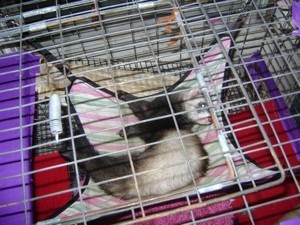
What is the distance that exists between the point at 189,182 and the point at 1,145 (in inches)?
27.0

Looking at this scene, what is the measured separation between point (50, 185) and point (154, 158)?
47 centimetres

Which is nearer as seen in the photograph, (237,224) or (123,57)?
(237,224)

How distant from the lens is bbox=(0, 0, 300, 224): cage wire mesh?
976 millimetres

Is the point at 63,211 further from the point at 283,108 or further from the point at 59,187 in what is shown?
the point at 283,108

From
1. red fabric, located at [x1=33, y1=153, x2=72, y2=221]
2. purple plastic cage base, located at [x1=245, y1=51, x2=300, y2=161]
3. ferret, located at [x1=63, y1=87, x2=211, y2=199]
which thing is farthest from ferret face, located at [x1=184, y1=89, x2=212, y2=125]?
red fabric, located at [x1=33, y1=153, x2=72, y2=221]

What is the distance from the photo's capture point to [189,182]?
113 centimetres

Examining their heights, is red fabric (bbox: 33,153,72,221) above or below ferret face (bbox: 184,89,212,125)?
below

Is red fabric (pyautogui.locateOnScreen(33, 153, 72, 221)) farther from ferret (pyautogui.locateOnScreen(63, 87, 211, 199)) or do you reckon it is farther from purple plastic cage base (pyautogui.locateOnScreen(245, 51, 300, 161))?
purple plastic cage base (pyautogui.locateOnScreen(245, 51, 300, 161))

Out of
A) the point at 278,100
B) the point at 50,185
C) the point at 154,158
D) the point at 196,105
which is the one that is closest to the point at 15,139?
the point at 50,185

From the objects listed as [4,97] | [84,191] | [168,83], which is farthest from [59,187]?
[168,83]

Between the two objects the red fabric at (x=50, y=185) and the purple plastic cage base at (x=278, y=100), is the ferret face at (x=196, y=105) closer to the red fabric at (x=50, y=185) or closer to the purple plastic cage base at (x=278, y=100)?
the purple plastic cage base at (x=278, y=100)

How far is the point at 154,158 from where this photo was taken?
3.99ft

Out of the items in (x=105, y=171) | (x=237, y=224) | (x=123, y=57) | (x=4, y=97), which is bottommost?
(x=237, y=224)

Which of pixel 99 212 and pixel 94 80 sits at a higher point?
pixel 94 80
